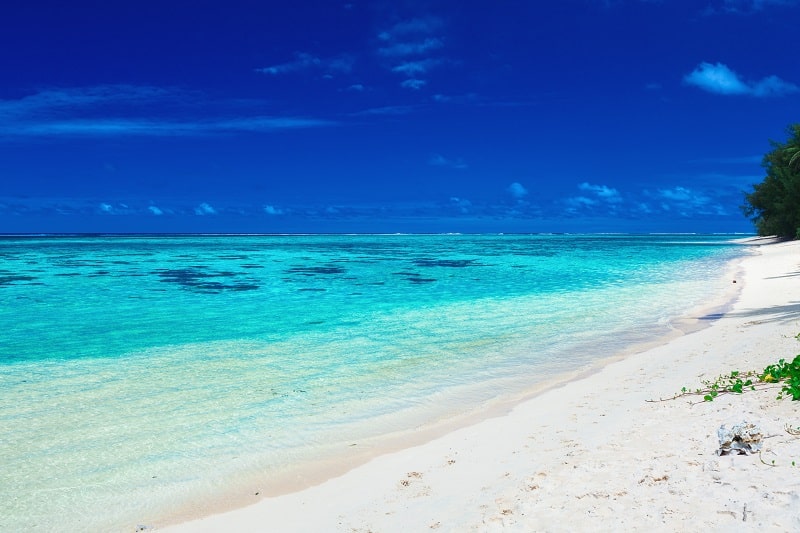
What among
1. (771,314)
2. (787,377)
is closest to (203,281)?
(771,314)

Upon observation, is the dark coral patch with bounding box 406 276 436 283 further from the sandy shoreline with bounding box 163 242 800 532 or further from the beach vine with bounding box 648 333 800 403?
the beach vine with bounding box 648 333 800 403

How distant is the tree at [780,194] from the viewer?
56.7 m

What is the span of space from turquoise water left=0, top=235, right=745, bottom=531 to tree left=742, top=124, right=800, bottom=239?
4207cm

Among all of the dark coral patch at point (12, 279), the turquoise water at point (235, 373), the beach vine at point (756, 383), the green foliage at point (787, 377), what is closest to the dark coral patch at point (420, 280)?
the turquoise water at point (235, 373)

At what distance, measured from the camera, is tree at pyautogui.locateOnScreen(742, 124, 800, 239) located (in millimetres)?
56656

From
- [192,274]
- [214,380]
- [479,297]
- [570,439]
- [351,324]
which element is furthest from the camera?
[192,274]

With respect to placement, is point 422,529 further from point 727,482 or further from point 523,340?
point 523,340

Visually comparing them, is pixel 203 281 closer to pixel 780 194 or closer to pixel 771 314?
pixel 771 314

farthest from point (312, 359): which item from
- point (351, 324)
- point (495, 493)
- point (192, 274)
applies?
point (192, 274)

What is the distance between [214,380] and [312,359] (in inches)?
90.6

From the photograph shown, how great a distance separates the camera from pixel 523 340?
13609 millimetres

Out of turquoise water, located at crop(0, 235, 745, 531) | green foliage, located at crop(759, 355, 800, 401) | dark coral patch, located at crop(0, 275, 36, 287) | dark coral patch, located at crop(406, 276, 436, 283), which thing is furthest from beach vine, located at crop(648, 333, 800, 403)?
dark coral patch, located at crop(0, 275, 36, 287)

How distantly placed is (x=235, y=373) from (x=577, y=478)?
24.1ft

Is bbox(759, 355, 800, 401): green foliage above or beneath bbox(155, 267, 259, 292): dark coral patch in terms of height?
beneath
